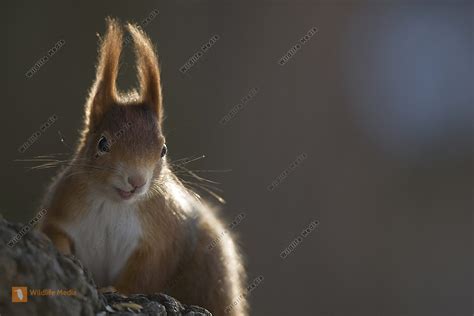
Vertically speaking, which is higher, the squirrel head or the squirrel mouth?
the squirrel head

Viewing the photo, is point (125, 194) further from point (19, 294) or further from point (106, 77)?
point (19, 294)

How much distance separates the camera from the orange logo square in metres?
0.96

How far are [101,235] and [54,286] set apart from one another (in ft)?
1.53

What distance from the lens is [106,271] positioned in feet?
4.89

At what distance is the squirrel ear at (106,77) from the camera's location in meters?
1.47

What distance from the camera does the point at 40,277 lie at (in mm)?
993

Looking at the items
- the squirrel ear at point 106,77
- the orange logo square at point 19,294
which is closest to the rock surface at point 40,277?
the orange logo square at point 19,294

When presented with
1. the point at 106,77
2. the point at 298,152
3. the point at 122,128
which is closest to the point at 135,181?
the point at 122,128

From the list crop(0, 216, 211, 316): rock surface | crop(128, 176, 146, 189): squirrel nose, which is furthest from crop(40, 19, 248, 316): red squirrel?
crop(0, 216, 211, 316): rock surface

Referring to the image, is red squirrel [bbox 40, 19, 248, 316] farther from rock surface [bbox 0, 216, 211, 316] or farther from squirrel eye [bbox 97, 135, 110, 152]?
rock surface [bbox 0, 216, 211, 316]

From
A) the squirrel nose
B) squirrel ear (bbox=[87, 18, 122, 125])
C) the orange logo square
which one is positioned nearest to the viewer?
the orange logo square

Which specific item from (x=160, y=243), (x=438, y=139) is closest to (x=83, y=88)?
(x=160, y=243)

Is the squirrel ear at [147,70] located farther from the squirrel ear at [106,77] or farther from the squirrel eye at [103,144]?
the squirrel eye at [103,144]

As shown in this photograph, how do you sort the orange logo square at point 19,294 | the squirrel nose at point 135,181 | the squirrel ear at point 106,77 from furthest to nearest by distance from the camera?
the squirrel ear at point 106,77, the squirrel nose at point 135,181, the orange logo square at point 19,294
